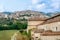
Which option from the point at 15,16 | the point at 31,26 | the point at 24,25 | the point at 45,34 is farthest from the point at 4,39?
the point at 15,16

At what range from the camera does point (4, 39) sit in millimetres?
8516

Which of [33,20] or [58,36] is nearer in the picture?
[58,36]

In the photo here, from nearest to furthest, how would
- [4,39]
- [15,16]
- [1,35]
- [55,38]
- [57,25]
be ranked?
[55,38] → [57,25] → [4,39] → [1,35] → [15,16]

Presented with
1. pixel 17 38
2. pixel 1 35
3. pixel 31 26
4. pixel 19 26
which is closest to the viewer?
pixel 17 38

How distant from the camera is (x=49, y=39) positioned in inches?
199

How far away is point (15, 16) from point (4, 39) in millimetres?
5415

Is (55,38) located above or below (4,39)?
above

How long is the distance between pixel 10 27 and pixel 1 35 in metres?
1.07

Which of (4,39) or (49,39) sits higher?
(49,39)

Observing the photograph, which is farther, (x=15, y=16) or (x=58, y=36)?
(x=15, y=16)

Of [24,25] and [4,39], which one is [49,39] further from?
[24,25]

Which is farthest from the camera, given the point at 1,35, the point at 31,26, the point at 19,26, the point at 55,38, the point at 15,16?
the point at 15,16

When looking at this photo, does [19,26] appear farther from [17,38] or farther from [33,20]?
[17,38]

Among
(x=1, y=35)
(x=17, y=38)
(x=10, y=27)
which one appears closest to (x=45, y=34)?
(x=17, y=38)
